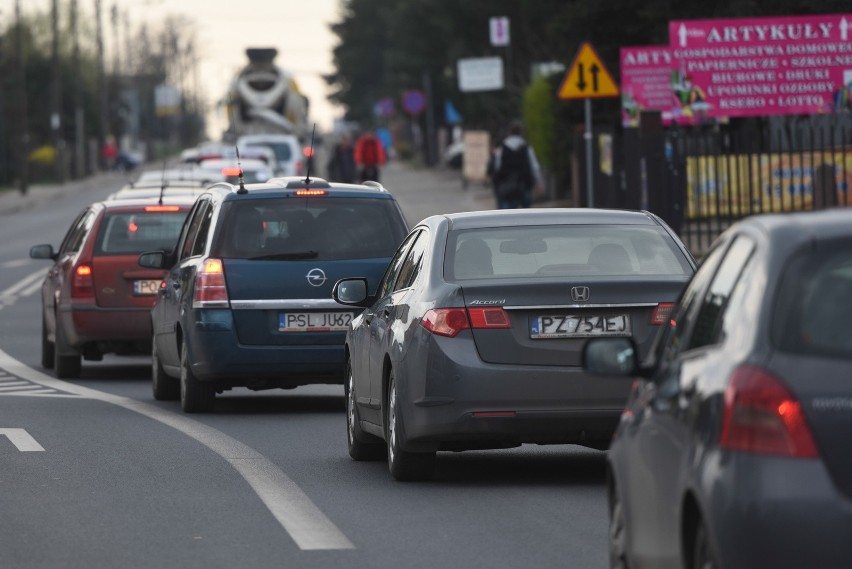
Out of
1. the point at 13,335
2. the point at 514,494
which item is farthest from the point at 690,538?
the point at 13,335

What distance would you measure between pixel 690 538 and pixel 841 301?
76 centimetres

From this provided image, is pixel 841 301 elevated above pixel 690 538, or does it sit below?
above

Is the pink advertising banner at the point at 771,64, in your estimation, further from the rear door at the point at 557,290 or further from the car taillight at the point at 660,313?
the car taillight at the point at 660,313

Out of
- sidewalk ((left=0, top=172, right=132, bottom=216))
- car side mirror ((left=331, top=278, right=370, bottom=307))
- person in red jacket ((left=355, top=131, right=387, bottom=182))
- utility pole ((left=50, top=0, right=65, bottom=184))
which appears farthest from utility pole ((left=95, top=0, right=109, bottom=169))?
car side mirror ((left=331, top=278, right=370, bottom=307))

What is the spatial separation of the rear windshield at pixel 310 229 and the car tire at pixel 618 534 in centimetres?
829

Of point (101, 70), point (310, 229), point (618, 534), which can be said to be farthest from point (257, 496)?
point (101, 70)

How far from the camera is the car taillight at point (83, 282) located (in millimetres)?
18500

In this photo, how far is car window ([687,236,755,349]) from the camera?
577cm

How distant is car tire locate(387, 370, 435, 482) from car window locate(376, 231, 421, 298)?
875 mm

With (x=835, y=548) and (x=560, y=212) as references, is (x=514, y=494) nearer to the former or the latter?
(x=560, y=212)

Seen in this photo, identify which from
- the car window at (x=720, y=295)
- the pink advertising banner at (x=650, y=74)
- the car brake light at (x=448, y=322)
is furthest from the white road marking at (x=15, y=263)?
the car window at (x=720, y=295)

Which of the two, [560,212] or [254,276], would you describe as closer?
[560,212]

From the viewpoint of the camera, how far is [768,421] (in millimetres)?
5176

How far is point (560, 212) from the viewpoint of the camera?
11.1 meters
